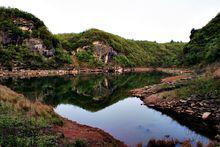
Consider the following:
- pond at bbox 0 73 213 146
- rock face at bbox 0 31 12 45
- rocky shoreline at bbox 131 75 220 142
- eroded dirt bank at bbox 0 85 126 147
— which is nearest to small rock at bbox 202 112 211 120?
rocky shoreline at bbox 131 75 220 142

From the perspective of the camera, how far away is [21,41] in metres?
108

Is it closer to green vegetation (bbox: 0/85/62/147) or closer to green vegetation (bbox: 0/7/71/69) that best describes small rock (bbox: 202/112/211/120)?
green vegetation (bbox: 0/85/62/147)

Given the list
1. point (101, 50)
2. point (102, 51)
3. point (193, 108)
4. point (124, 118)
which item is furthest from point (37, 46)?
point (193, 108)

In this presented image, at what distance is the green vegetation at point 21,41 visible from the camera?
100 meters

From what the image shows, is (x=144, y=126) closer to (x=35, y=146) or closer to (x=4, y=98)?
(x=4, y=98)

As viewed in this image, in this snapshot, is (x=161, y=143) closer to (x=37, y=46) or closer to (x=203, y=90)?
(x=203, y=90)

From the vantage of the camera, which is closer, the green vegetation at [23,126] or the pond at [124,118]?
the green vegetation at [23,126]

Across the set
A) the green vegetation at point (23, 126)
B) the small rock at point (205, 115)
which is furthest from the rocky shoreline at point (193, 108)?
the green vegetation at point (23, 126)

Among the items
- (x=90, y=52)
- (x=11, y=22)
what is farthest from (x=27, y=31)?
(x=90, y=52)

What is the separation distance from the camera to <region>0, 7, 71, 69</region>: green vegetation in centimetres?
10038

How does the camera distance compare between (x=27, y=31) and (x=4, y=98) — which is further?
(x=27, y=31)

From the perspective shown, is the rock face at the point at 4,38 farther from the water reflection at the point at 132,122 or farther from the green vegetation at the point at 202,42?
the water reflection at the point at 132,122

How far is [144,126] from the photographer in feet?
88.8

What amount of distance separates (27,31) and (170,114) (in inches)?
3498
